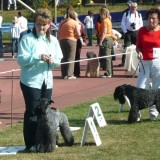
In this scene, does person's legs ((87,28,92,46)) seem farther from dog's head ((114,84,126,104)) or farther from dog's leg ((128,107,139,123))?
dog's leg ((128,107,139,123))

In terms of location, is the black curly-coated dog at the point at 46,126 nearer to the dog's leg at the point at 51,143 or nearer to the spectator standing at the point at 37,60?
the dog's leg at the point at 51,143

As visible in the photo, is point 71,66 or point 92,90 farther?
point 71,66

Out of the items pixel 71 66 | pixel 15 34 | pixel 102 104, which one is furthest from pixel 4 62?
pixel 102 104

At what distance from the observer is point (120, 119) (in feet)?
36.7

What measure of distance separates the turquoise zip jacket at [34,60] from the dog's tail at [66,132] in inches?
22.3

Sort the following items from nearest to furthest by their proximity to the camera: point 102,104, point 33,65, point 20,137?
point 33,65
point 20,137
point 102,104

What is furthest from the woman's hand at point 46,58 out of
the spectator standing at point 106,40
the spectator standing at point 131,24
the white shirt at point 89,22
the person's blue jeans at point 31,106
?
the white shirt at point 89,22

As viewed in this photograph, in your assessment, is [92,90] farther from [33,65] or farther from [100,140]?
[33,65]

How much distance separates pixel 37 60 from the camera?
826 cm

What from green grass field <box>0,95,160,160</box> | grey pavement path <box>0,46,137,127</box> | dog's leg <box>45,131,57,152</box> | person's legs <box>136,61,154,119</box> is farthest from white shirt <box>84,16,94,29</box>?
dog's leg <box>45,131,57,152</box>

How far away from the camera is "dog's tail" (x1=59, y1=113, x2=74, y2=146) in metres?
8.71

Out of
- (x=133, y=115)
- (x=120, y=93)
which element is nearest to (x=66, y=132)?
(x=133, y=115)

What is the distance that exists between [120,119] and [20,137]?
2154 mm

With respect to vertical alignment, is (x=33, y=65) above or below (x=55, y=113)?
above
